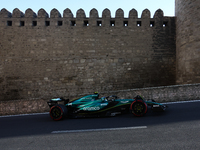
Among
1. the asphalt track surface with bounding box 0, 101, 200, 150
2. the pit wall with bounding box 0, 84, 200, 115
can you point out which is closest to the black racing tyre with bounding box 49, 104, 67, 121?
the asphalt track surface with bounding box 0, 101, 200, 150

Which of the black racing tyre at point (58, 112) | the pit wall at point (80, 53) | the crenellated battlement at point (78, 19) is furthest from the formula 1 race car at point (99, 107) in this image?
the crenellated battlement at point (78, 19)

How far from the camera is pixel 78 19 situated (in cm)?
1209

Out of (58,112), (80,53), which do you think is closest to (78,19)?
(80,53)

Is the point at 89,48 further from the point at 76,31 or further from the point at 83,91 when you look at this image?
the point at 83,91

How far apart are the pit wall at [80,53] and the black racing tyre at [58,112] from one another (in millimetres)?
7026

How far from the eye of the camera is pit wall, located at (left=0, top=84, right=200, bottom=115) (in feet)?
21.7

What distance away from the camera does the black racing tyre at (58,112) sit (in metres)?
4.60

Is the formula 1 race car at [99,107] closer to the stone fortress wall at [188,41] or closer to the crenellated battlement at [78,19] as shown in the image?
the stone fortress wall at [188,41]

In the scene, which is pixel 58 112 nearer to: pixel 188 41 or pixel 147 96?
pixel 147 96

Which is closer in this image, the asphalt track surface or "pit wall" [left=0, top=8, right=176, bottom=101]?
the asphalt track surface

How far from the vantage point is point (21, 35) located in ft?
39.2

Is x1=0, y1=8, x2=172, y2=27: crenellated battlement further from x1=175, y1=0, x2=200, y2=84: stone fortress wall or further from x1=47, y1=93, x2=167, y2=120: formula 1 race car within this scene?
x1=47, y1=93, x2=167, y2=120: formula 1 race car

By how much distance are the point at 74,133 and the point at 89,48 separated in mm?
9449

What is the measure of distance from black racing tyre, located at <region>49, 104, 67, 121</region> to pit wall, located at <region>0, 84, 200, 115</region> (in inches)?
98.0
